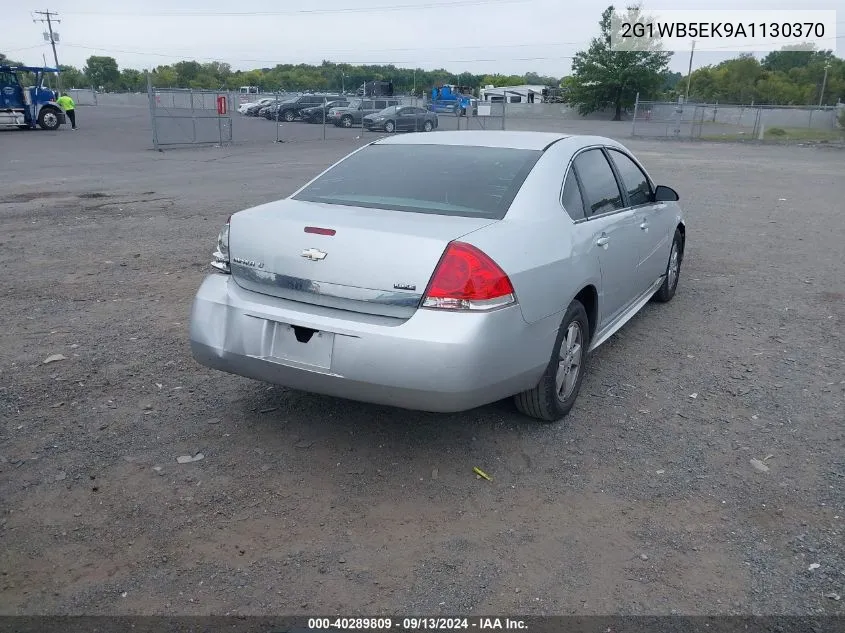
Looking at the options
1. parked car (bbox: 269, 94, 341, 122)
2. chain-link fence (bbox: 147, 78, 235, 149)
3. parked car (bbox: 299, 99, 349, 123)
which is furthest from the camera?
parked car (bbox: 269, 94, 341, 122)

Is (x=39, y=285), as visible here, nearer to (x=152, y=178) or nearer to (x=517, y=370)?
(x=517, y=370)

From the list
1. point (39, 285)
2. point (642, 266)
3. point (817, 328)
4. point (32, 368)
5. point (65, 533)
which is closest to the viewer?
point (65, 533)

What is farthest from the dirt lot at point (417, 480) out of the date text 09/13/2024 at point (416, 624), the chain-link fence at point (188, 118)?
the chain-link fence at point (188, 118)

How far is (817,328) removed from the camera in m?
6.07

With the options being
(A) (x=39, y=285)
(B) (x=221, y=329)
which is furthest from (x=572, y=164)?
Result: (A) (x=39, y=285)

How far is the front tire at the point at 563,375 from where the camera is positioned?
402 cm

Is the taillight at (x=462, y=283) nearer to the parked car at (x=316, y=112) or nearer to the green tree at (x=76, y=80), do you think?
the parked car at (x=316, y=112)

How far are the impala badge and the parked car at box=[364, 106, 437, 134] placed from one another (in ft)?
106

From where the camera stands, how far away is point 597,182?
4.84 m

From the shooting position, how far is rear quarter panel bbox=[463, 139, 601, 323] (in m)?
3.59

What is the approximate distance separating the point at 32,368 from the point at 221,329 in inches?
74.6

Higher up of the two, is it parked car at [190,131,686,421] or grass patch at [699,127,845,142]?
parked car at [190,131,686,421]

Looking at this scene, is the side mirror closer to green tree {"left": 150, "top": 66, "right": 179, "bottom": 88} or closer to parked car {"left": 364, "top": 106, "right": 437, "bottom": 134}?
parked car {"left": 364, "top": 106, "right": 437, "bottom": 134}

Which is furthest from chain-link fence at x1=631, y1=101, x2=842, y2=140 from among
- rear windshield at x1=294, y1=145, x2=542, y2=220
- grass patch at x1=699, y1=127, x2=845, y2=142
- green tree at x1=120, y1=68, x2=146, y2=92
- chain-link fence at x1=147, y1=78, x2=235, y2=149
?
green tree at x1=120, y1=68, x2=146, y2=92
